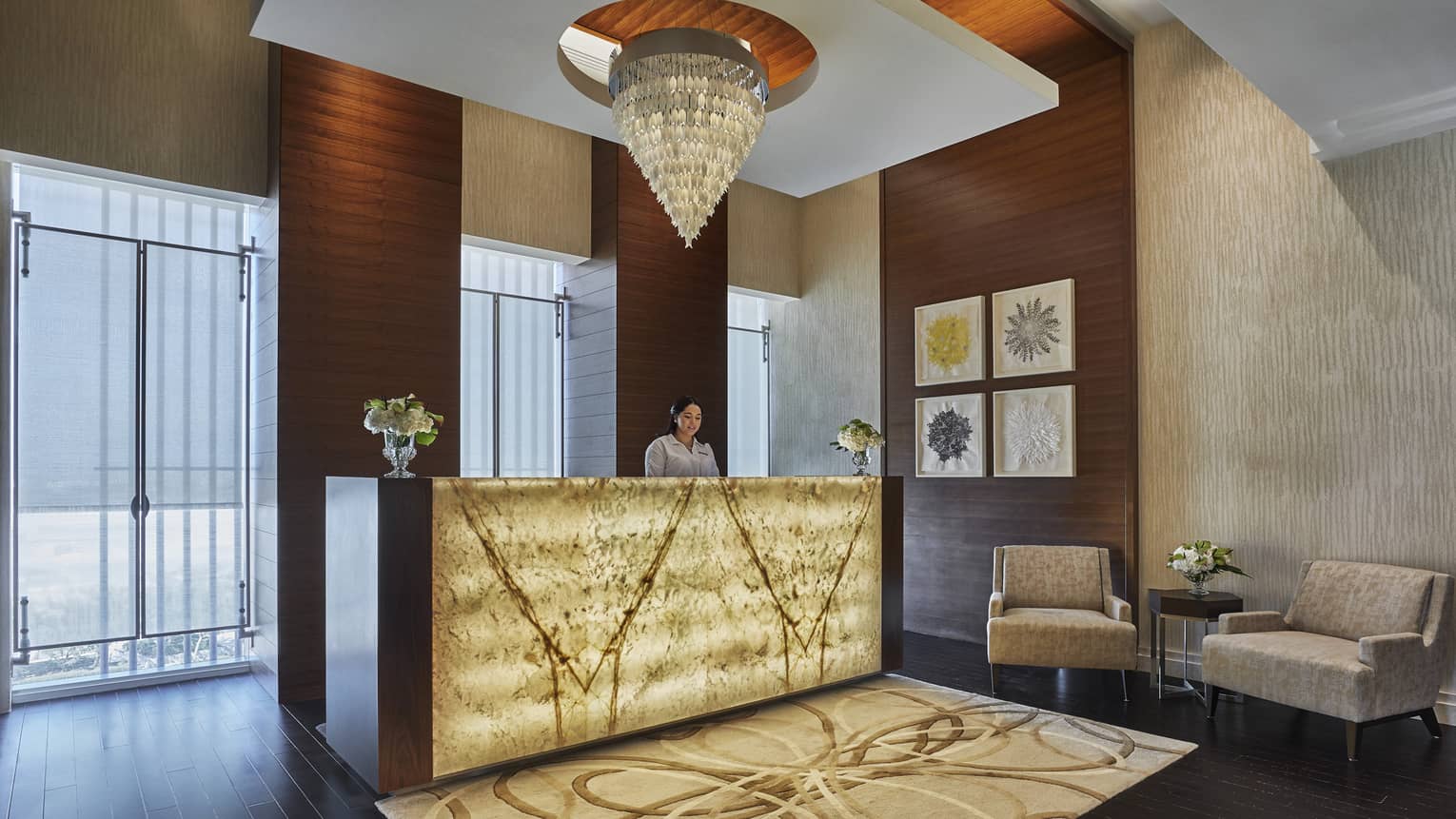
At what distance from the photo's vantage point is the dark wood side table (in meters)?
4.66

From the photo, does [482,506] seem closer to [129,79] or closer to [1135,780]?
[1135,780]

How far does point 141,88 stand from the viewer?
4.80 metres

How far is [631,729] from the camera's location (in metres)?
4.00

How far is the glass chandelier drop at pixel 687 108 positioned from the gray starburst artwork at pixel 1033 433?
3.06m

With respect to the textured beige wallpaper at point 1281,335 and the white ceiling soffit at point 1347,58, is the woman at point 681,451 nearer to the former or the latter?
the textured beige wallpaper at point 1281,335

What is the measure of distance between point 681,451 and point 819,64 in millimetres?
2269

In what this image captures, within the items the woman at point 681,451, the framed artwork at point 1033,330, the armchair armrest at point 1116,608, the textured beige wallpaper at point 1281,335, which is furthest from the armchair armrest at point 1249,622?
the woman at point 681,451

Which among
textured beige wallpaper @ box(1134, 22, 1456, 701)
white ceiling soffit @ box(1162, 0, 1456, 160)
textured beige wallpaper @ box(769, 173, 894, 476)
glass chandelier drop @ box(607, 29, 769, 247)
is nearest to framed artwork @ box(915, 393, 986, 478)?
textured beige wallpaper @ box(769, 173, 894, 476)

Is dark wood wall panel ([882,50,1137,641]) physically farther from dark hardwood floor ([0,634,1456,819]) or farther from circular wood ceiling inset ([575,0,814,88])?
circular wood ceiling inset ([575,0,814,88])

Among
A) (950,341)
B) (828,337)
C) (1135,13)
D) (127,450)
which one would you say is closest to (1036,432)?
(950,341)

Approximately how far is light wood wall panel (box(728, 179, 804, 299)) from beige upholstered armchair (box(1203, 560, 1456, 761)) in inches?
182

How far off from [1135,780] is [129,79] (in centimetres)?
616

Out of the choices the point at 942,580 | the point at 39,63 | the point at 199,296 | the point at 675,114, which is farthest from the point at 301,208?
the point at 942,580

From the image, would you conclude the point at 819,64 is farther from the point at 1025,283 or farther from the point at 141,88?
the point at 141,88
